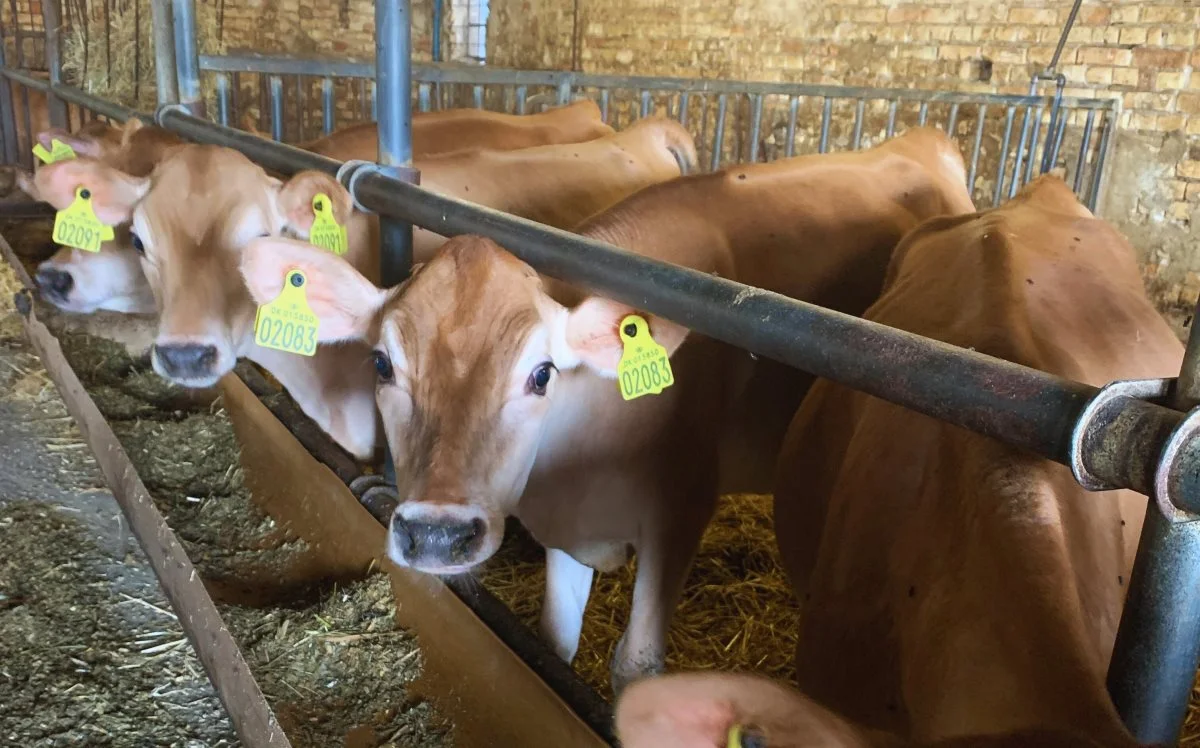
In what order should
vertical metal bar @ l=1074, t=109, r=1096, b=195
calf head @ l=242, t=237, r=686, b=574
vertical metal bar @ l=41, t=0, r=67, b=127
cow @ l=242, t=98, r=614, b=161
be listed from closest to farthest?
calf head @ l=242, t=237, r=686, b=574 < cow @ l=242, t=98, r=614, b=161 < vertical metal bar @ l=1074, t=109, r=1096, b=195 < vertical metal bar @ l=41, t=0, r=67, b=127

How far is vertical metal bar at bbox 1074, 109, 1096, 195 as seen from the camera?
5672 millimetres

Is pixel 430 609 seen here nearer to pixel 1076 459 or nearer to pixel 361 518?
pixel 361 518

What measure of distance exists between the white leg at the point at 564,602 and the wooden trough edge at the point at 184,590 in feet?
3.04

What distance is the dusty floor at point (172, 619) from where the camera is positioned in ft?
7.00

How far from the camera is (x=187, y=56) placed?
3973 millimetres

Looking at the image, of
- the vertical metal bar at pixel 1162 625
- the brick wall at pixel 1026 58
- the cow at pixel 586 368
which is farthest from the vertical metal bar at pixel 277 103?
the brick wall at pixel 1026 58

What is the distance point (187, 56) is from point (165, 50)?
0.19 m

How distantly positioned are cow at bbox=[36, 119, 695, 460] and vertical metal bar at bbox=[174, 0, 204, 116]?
3.22ft

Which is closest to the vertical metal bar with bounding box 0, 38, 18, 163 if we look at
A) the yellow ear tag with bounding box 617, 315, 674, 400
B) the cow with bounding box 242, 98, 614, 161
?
the cow with bounding box 242, 98, 614, 161

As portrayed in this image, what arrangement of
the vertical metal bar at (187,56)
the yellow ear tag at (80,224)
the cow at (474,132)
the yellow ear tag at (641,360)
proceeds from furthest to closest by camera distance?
1. the vertical metal bar at (187,56)
2. the cow at (474,132)
3. the yellow ear tag at (80,224)
4. the yellow ear tag at (641,360)

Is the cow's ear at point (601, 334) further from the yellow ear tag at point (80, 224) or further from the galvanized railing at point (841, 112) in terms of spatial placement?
the galvanized railing at point (841, 112)

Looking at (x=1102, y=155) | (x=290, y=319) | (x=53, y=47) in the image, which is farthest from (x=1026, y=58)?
(x=53, y=47)

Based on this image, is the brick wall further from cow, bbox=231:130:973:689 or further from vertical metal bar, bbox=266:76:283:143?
vertical metal bar, bbox=266:76:283:143

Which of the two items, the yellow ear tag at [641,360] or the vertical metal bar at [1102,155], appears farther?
the vertical metal bar at [1102,155]
